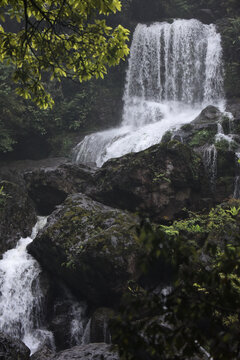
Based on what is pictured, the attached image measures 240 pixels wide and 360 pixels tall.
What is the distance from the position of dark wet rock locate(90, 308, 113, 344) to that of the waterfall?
1150cm

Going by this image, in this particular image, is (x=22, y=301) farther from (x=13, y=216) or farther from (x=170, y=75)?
(x=170, y=75)

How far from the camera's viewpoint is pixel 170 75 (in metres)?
19.9

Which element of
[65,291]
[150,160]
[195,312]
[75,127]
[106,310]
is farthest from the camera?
[75,127]

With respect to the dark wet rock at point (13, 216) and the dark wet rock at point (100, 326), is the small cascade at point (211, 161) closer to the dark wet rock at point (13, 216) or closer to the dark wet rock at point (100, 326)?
the dark wet rock at point (100, 326)

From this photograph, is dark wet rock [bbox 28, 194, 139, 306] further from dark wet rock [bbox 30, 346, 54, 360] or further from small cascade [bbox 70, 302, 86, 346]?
dark wet rock [bbox 30, 346, 54, 360]

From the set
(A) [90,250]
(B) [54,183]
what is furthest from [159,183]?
(B) [54,183]

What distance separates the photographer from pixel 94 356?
4504mm

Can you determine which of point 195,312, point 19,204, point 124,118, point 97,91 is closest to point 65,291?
point 19,204

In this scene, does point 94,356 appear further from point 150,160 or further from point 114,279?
point 150,160

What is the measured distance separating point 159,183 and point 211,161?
2777 millimetres

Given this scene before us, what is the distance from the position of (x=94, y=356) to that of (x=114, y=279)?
97.0 inches

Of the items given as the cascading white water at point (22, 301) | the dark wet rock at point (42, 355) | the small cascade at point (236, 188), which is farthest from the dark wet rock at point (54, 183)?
the dark wet rock at point (42, 355)

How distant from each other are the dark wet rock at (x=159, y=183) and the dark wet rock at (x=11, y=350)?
5376 mm

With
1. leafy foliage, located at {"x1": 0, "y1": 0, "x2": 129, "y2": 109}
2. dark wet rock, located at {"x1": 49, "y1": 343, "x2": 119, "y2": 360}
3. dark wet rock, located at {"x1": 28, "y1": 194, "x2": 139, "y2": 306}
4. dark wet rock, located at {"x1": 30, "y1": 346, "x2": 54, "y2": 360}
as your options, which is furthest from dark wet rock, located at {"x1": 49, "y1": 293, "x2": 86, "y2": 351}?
leafy foliage, located at {"x1": 0, "y1": 0, "x2": 129, "y2": 109}
